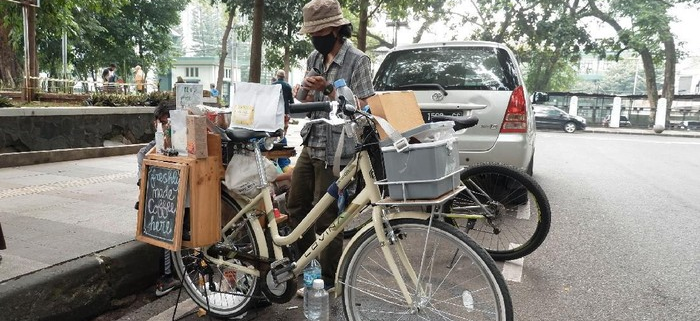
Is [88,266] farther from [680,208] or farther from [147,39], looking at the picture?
[147,39]

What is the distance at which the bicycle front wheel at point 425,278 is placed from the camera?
2.01 m

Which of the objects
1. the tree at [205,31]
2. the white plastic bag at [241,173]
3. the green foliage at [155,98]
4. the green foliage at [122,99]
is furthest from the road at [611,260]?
the tree at [205,31]

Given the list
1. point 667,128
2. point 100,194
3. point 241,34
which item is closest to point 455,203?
point 100,194

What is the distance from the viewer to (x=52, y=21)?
11.9 meters

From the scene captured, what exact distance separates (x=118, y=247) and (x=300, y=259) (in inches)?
58.9

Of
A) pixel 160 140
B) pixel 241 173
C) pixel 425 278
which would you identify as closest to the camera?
pixel 425 278

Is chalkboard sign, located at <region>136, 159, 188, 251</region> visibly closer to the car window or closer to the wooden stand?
the wooden stand

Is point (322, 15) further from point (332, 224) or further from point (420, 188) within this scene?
point (420, 188)

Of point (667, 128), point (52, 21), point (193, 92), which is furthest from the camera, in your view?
point (667, 128)

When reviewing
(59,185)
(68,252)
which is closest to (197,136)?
(68,252)

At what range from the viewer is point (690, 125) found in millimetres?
26344

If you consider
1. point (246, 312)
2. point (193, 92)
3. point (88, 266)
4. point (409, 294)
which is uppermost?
point (193, 92)

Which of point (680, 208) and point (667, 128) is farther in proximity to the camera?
point (667, 128)

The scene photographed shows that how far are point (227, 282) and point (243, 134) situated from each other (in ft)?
3.08
